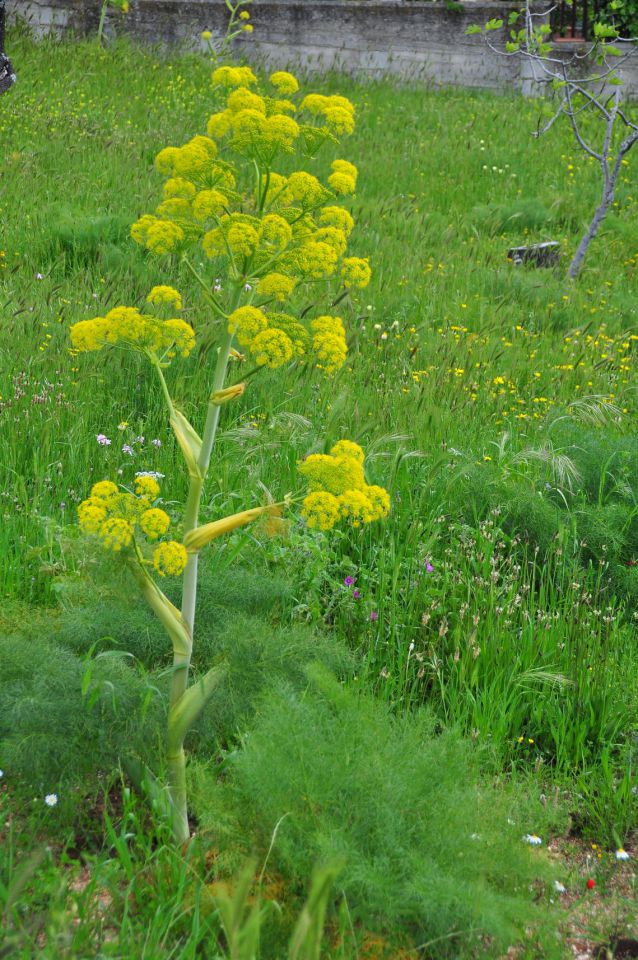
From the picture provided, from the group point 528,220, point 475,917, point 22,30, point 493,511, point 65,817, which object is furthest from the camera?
point 22,30

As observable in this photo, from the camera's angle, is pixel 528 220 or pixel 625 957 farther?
pixel 528 220

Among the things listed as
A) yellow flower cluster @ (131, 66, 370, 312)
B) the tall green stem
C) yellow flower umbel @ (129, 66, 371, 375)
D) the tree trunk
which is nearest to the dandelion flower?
the tall green stem

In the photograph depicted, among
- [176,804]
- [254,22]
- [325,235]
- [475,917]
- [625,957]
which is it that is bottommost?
[625,957]

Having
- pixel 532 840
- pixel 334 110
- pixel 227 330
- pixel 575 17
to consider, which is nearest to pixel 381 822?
pixel 532 840

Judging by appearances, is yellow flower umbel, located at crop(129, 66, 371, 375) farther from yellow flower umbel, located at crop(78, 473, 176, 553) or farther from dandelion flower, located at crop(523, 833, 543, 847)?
dandelion flower, located at crop(523, 833, 543, 847)

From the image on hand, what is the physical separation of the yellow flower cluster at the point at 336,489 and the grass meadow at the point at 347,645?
0.45 metres

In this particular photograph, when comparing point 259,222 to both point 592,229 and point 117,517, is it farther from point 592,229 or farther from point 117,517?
point 592,229

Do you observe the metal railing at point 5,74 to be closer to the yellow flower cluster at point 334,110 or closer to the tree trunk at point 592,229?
the tree trunk at point 592,229

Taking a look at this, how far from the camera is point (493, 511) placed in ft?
12.4

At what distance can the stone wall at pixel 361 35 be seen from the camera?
12.9 metres

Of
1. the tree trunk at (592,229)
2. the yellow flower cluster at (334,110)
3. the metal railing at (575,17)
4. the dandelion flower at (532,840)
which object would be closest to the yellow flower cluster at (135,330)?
the yellow flower cluster at (334,110)

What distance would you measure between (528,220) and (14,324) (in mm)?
5796

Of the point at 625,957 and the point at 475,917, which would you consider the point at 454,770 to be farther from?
the point at 625,957

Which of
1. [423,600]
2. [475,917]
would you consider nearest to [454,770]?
[475,917]
